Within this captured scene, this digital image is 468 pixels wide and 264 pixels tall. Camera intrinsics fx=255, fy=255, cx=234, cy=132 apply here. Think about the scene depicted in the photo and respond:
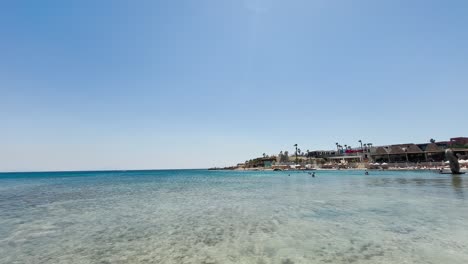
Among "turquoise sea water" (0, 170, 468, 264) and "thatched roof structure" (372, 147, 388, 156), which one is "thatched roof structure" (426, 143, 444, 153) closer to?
"thatched roof structure" (372, 147, 388, 156)

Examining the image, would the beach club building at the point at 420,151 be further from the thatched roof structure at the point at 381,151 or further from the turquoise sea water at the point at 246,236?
the turquoise sea water at the point at 246,236

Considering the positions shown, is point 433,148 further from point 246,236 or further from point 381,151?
point 246,236

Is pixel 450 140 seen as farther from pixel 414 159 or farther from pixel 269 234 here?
pixel 269 234

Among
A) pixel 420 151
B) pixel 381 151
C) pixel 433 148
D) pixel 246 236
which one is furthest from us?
pixel 381 151

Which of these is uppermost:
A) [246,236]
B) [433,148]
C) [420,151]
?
[433,148]

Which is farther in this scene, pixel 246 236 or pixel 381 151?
pixel 381 151

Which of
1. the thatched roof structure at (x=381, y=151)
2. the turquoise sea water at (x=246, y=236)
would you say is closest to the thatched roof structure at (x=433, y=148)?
the thatched roof structure at (x=381, y=151)

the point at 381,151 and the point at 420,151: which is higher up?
the point at 381,151

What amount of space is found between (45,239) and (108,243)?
322cm

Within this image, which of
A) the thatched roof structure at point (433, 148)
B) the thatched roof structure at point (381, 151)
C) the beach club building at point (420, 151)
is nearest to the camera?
the beach club building at point (420, 151)

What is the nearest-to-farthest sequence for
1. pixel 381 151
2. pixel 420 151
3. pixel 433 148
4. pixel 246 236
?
pixel 246 236, pixel 433 148, pixel 420 151, pixel 381 151

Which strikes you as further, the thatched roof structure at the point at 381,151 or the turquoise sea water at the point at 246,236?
the thatched roof structure at the point at 381,151

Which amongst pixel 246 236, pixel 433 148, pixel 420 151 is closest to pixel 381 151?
pixel 420 151

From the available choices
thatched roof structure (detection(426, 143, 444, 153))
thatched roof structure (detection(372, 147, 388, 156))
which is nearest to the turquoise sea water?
thatched roof structure (detection(426, 143, 444, 153))
